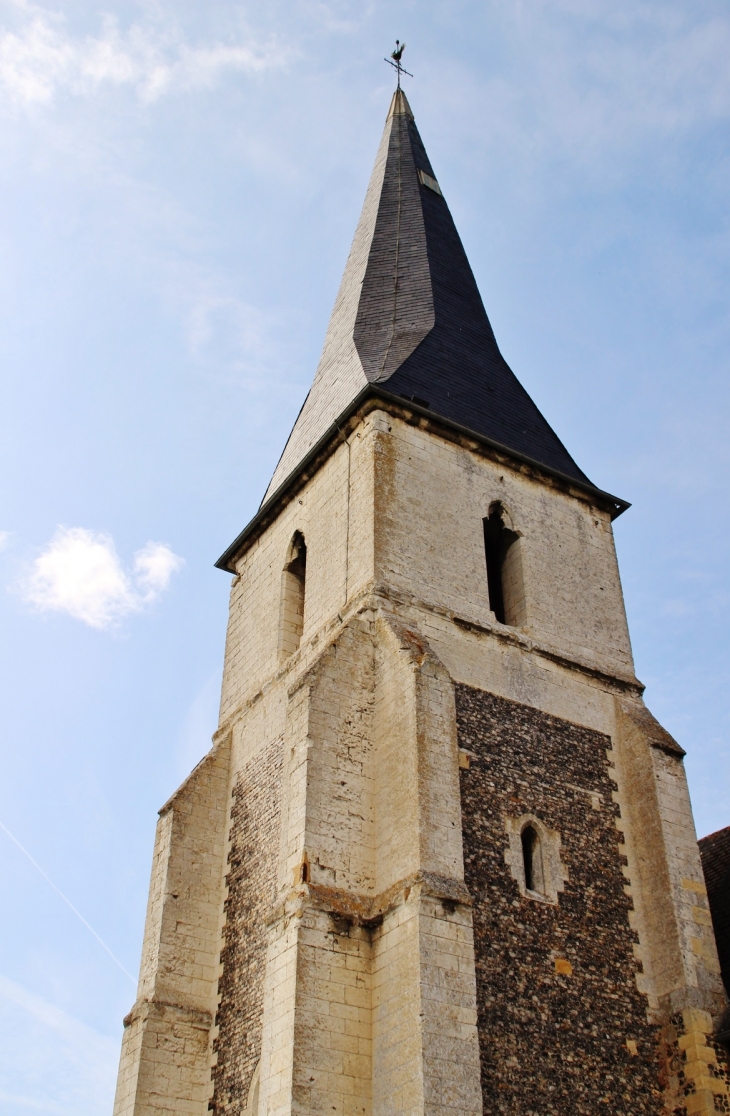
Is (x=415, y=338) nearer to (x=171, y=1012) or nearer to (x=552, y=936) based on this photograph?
(x=552, y=936)

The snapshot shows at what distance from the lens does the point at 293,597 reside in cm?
1594

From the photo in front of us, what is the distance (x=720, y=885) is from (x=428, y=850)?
5.80 m

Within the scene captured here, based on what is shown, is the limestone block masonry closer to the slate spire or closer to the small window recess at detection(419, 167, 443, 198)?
the slate spire

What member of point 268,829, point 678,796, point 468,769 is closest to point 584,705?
point 678,796

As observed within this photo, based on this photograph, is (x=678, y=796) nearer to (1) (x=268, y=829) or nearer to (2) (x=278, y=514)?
(1) (x=268, y=829)

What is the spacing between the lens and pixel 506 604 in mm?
15117

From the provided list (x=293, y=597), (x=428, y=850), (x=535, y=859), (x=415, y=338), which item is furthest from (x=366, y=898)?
(x=415, y=338)

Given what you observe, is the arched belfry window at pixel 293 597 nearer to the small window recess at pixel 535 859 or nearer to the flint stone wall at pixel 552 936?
the flint stone wall at pixel 552 936

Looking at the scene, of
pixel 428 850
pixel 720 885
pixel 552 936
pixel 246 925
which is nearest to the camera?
pixel 428 850

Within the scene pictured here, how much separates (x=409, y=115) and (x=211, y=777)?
53.4 feet

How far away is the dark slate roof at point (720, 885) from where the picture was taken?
13198 millimetres

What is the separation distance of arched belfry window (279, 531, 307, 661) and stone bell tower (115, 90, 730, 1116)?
45mm

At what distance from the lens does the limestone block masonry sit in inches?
402

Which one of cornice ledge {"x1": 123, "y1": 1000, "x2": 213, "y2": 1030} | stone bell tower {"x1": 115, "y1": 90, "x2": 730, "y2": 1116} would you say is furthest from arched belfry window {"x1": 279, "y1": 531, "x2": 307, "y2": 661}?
cornice ledge {"x1": 123, "y1": 1000, "x2": 213, "y2": 1030}
